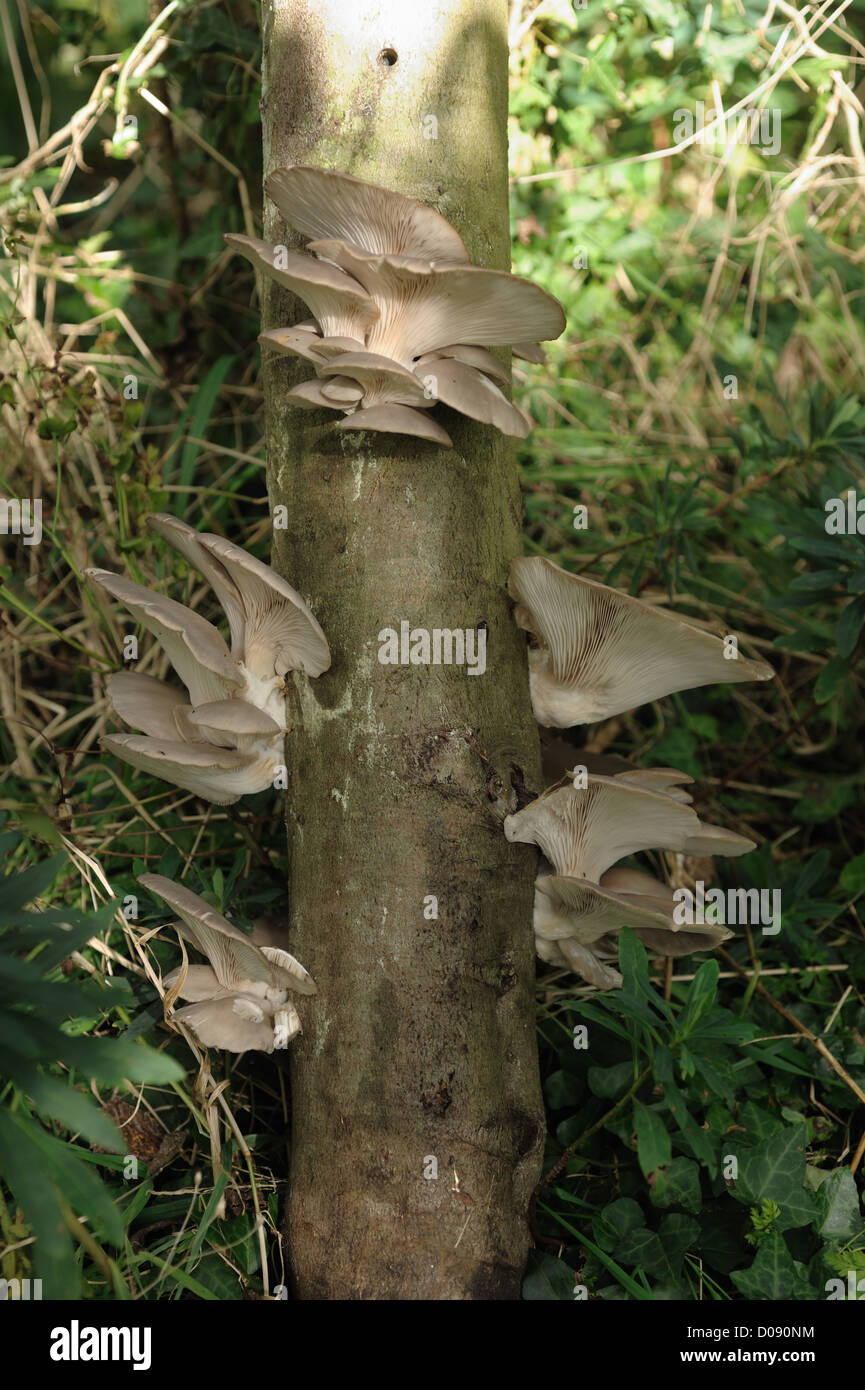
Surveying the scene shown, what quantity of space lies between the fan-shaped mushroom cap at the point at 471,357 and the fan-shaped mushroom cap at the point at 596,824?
0.93 metres

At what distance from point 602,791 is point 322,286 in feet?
3.87

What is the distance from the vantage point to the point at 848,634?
9.20ft

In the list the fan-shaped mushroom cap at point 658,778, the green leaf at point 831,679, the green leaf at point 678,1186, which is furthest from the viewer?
the green leaf at point 831,679

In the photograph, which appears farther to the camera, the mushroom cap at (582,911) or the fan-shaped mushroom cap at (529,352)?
the fan-shaped mushroom cap at (529,352)

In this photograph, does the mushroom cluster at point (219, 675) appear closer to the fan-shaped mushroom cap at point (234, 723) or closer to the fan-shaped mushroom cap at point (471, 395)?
the fan-shaped mushroom cap at point (234, 723)

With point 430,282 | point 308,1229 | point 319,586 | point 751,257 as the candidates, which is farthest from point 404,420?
point 751,257

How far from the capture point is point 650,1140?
2.00m

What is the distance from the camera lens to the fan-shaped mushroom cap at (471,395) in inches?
83.6

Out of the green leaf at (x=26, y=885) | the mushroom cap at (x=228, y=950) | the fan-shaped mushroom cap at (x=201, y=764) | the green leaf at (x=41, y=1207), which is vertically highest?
the fan-shaped mushroom cap at (x=201, y=764)

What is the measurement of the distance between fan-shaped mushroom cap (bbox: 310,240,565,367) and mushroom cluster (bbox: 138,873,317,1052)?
1.27m

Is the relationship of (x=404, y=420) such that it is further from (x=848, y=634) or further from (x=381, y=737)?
(x=848, y=634)

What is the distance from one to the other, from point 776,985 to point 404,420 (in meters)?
1.92
